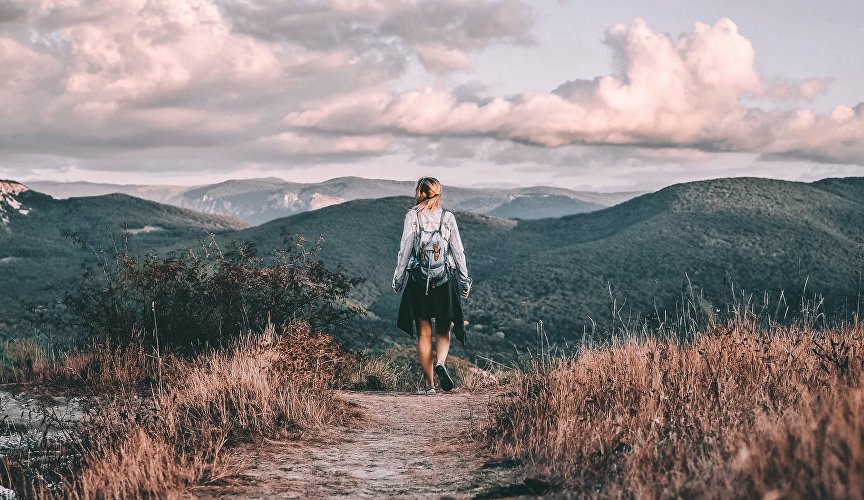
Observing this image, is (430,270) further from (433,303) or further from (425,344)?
(425,344)

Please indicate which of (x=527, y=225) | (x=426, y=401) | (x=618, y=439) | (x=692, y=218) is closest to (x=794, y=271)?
(x=692, y=218)

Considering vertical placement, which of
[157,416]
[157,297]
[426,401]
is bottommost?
[426,401]

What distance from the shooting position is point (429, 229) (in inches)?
324

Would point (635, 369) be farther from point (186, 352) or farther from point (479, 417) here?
point (186, 352)

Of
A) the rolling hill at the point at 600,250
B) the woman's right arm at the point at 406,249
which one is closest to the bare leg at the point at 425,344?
the woman's right arm at the point at 406,249

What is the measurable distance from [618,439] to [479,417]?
277 centimetres

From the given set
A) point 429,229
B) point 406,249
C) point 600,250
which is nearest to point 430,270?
point 406,249

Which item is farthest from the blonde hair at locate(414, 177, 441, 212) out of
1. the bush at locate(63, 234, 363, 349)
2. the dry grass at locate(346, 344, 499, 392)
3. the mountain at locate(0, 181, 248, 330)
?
the mountain at locate(0, 181, 248, 330)

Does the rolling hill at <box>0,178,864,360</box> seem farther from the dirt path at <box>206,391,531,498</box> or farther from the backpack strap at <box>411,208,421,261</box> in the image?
the dirt path at <box>206,391,531,498</box>

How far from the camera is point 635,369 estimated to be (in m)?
6.04

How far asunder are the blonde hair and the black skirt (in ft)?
2.57

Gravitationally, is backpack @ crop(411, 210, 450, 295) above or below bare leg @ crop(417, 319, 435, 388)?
above

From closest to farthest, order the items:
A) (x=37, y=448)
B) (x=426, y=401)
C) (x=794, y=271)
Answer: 1. (x=37, y=448)
2. (x=426, y=401)
3. (x=794, y=271)

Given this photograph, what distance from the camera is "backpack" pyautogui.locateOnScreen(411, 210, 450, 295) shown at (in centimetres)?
823
